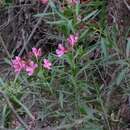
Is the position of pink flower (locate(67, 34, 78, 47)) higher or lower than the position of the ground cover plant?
higher

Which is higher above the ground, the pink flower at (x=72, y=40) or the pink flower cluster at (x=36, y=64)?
the pink flower at (x=72, y=40)

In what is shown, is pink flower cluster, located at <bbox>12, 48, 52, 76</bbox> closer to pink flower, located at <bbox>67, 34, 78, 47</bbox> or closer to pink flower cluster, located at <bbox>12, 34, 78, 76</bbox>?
pink flower cluster, located at <bbox>12, 34, 78, 76</bbox>

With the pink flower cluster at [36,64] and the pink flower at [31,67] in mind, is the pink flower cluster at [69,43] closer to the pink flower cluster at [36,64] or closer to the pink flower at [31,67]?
the pink flower cluster at [36,64]

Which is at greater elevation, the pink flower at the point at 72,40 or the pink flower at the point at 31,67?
the pink flower at the point at 72,40

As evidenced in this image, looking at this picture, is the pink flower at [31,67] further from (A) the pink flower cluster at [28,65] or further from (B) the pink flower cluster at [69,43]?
(B) the pink flower cluster at [69,43]

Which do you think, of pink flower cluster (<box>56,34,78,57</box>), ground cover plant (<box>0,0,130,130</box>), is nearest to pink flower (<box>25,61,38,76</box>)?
ground cover plant (<box>0,0,130,130</box>)

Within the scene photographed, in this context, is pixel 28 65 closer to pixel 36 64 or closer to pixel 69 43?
pixel 36 64

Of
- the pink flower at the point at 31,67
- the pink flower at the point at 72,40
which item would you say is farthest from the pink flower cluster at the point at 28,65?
the pink flower at the point at 72,40

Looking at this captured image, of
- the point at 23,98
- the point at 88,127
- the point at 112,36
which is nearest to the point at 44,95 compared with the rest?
the point at 23,98

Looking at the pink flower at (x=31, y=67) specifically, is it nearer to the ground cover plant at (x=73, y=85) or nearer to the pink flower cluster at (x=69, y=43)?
the ground cover plant at (x=73, y=85)

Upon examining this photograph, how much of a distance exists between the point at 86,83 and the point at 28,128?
1.37 ft

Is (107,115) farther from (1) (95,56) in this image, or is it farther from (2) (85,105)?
(1) (95,56)

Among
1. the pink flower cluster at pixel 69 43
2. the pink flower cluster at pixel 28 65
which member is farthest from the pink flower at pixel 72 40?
the pink flower cluster at pixel 28 65

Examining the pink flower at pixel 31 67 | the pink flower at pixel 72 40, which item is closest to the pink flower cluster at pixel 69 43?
the pink flower at pixel 72 40
